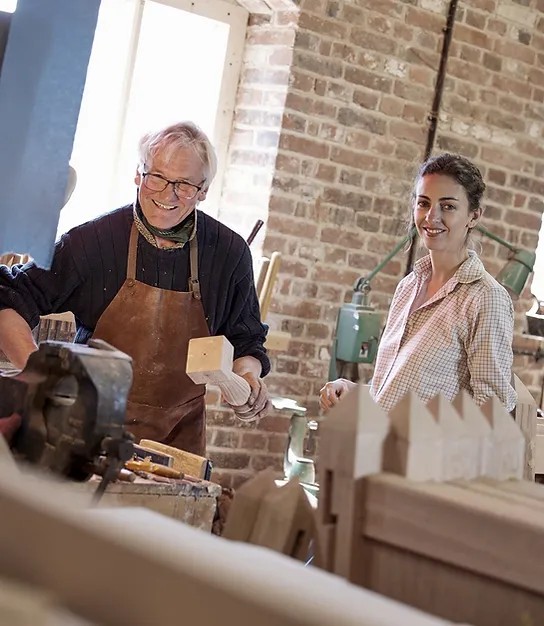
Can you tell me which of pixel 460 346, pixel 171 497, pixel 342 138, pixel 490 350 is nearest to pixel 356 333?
pixel 342 138

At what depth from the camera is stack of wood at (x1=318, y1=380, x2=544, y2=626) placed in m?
1.12

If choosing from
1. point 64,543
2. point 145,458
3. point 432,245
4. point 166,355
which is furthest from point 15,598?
point 432,245

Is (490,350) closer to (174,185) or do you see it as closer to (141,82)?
(174,185)

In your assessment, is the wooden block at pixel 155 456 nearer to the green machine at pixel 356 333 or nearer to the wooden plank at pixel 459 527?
the wooden plank at pixel 459 527

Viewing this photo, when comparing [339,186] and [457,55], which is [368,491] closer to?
[339,186]

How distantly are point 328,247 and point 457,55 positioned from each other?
1250 millimetres

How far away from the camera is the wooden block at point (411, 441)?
119 cm

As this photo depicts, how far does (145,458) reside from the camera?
2.40 metres

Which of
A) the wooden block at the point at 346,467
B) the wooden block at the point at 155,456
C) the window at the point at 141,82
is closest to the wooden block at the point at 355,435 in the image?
the wooden block at the point at 346,467

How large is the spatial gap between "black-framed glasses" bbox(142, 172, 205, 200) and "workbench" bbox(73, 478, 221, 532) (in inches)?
44.5

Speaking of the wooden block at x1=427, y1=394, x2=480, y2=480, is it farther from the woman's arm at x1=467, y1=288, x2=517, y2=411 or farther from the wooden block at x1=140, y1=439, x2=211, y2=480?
the woman's arm at x1=467, y1=288, x2=517, y2=411

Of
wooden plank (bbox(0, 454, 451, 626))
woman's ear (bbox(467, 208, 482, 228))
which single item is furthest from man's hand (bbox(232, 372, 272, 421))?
wooden plank (bbox(0, 454, 451, 626))

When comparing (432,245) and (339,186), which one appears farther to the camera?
(339,186)

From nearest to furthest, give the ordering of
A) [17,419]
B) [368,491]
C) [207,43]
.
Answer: [368,491] < [17,419] < [207,43]
